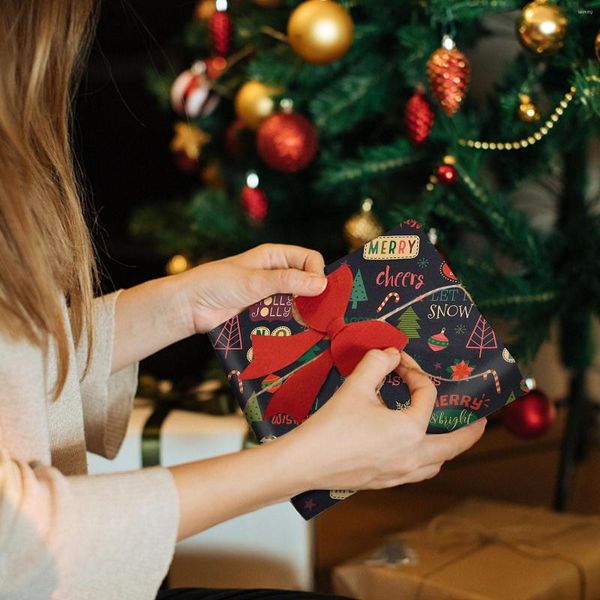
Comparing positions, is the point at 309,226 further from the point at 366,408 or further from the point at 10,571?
the point at 10,571

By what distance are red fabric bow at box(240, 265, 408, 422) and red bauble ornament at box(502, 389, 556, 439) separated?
2.02 feet

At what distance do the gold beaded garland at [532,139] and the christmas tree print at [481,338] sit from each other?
39 centimetres

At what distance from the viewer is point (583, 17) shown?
1.04 meters

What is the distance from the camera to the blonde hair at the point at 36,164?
70cm

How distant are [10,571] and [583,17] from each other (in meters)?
0.87

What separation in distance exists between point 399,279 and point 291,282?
103mm

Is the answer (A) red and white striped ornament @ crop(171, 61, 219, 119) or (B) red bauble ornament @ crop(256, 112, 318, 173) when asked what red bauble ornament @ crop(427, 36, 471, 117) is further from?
(A) red and white striped ornament @ crop(171, 61, 219, 119)

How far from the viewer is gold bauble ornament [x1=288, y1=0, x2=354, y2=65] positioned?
1172 millimetres

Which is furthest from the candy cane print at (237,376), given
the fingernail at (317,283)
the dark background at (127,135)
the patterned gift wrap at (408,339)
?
the dark background at (127,135)

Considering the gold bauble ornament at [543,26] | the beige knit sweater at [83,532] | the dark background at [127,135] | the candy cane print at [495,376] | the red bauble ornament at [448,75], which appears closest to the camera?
the beige knit sweater at [83,532]

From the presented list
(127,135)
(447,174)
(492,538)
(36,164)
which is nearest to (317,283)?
(36,164)

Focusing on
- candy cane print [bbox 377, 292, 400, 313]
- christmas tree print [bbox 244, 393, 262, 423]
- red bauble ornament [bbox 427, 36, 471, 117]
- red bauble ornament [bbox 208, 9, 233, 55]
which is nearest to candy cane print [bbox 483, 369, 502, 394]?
candy cane print [bbox 377, 292, 400, 313]

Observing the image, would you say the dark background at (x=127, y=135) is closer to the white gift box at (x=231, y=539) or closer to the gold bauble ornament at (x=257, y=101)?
the gold bauble ornament at (x=257, y=101)

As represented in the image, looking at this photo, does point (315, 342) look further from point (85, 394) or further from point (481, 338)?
point (85, 394)
